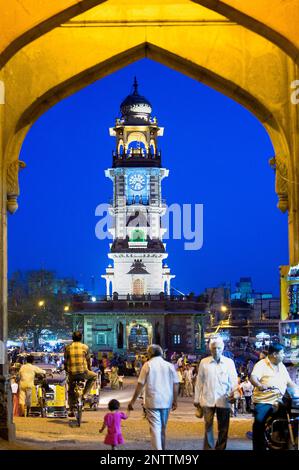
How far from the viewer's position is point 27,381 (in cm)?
1496

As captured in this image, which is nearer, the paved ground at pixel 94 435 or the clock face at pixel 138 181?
the paved ground at pixel 94 435

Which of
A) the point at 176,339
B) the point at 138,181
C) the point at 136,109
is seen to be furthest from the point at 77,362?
the point at 136,109

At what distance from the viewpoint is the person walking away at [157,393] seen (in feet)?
27.8

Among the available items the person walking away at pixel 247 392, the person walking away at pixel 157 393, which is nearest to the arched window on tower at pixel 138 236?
the person walking away at pixel 247 392

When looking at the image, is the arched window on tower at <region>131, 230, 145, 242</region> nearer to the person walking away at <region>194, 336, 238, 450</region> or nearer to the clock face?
the clock face

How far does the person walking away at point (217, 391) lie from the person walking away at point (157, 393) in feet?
1.01

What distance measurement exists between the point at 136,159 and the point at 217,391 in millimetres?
72424

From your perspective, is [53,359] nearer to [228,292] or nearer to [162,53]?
[162,53]

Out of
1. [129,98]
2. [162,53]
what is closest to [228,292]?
[129,98]

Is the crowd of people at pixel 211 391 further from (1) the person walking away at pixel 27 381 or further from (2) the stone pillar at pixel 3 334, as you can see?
(1) the person walking away at pixel 27 381

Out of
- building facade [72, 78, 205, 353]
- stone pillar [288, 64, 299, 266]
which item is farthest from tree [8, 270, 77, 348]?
stone pillar [288, 64, 299, 266]

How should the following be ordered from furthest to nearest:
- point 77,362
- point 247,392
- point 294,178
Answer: point 247,392 < point 294,178 < point 77,362

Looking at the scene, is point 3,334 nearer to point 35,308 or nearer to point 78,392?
point 78,392

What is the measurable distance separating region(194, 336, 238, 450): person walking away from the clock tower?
69961 millimetres
